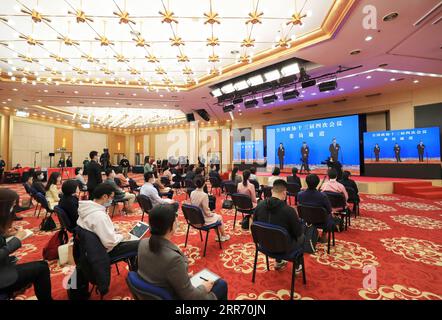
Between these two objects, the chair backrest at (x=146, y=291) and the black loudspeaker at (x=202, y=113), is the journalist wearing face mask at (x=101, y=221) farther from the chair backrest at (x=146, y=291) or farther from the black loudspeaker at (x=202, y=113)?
the black loudspeaker at (x=202, y=113)

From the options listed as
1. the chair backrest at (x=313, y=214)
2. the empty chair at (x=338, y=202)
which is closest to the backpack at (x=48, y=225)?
the chair backrest at (x=313, y=214)

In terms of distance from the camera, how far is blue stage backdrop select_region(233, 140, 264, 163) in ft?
45.9

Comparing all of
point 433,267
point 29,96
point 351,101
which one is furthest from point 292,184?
point 29,96

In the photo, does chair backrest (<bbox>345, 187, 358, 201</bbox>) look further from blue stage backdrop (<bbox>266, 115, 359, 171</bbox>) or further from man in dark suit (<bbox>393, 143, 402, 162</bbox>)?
blue stage backdrop (<bbox>266, 115, 359, 171</bbox>)

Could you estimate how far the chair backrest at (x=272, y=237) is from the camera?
203 cm

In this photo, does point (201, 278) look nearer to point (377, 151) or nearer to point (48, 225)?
point (48, 225)

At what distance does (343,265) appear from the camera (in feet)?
8.94

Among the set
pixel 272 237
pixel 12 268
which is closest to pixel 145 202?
pixel 12 268

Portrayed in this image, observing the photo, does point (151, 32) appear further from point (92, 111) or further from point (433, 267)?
point (92, 111)

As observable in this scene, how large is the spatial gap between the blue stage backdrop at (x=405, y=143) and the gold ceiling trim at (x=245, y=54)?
675cm

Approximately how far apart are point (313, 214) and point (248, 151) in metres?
11.8

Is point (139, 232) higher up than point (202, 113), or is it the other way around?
point (202, 113)

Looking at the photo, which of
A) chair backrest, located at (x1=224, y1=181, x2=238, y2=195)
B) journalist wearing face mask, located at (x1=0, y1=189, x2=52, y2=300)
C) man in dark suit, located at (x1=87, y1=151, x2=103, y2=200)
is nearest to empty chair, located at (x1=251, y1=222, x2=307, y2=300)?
journalist wearing face mask, located at (x1=0, y1=189, x2=52, y2=300)

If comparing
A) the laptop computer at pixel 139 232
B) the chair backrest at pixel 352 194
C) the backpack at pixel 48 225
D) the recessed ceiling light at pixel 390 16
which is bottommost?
the backpack at pixel 48 225
